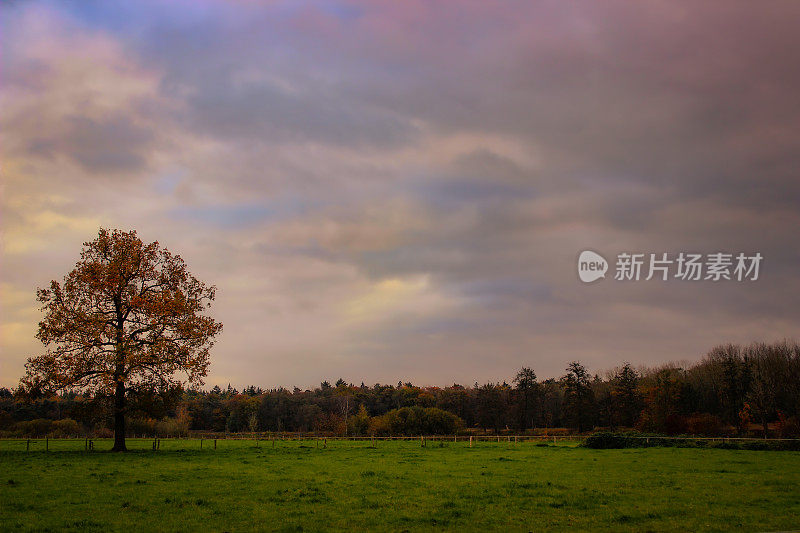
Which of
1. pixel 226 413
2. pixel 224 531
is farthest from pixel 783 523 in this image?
pixel 226 413

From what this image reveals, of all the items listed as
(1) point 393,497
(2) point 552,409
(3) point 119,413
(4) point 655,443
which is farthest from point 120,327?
(2) point 552,409

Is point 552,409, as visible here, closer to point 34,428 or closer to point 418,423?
point 418,423

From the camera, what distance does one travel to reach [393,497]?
24125mm

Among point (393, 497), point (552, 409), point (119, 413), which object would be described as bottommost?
point (552, 409)

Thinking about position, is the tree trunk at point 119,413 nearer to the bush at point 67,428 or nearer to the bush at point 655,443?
the bush at point 655,443

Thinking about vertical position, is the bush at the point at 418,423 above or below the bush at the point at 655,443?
below

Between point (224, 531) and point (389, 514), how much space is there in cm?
596

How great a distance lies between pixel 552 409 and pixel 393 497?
138020 mm

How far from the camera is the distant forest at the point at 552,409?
9544 cm

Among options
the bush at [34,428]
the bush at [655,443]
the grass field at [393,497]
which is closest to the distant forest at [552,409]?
the bush at [34,428]

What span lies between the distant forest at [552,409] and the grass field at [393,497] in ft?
156

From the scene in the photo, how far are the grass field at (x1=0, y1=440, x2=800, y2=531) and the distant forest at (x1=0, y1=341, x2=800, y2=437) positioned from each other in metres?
47.4

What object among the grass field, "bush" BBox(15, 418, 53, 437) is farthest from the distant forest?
the grass field

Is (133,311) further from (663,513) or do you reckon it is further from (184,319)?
(663,513)
